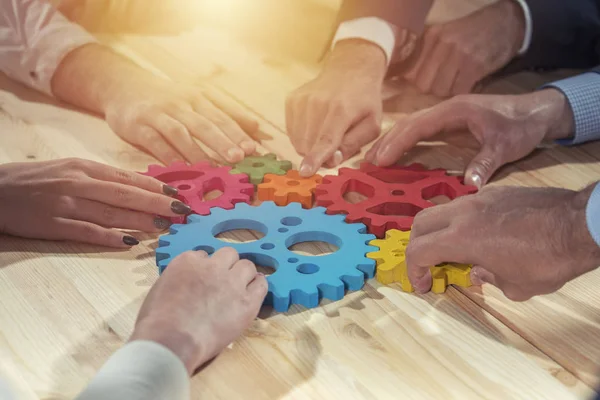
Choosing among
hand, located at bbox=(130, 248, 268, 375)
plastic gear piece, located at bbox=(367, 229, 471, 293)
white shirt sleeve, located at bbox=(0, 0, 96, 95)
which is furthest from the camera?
white shirt sleeve, located at bbox=(0, 0, 96, 95)

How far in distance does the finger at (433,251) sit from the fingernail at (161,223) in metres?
0.41

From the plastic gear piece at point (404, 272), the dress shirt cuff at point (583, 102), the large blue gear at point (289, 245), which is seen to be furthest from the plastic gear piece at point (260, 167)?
the dress shirt cuff at point (583, 102)

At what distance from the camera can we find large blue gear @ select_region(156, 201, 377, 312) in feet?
3.87

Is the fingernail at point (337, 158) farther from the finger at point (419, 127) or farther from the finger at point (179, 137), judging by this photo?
the finger at point (179, 137)

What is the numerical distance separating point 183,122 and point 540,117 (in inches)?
27.2

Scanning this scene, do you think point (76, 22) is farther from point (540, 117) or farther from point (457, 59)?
point (540, 117)

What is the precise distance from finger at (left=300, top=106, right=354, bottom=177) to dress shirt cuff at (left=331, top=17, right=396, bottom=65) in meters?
0.29

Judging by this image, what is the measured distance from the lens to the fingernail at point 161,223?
133 centimetres

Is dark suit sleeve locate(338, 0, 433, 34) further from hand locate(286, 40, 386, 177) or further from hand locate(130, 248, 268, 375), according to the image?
hand locate(130, 248, 268, 375)

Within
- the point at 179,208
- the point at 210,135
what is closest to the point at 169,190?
the point at 179,208

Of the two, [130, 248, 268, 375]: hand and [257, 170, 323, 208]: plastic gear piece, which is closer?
[130, 248, 268, 375]: hand

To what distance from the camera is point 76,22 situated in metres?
1.97

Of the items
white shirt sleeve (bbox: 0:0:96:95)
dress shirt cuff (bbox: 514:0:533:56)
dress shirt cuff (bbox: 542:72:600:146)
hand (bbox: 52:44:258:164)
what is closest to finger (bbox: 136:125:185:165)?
hand (bbox: 52:44:258:164)

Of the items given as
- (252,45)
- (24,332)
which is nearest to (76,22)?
(252,45)
